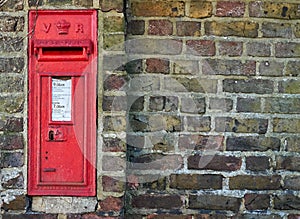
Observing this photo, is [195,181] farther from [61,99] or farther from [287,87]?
[61,99]

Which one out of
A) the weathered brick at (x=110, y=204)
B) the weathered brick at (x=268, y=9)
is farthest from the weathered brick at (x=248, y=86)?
the weathered brick at (x=110, y=204)

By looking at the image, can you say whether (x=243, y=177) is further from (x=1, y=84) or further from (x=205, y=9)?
(x=1, y=84)

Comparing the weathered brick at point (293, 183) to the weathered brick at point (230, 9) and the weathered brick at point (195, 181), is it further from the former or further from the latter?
the weathered brick at point (230, 9)

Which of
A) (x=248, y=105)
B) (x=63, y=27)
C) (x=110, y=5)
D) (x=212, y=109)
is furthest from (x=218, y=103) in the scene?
(x=63, y=27)

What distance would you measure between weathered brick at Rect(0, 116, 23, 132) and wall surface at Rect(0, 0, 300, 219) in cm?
53

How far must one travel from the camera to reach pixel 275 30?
218cm

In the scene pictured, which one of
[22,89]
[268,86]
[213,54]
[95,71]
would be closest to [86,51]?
[95,71]

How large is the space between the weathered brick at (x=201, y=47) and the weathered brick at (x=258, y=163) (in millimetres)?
576

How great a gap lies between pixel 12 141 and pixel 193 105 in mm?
897

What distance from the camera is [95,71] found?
1.94 meters

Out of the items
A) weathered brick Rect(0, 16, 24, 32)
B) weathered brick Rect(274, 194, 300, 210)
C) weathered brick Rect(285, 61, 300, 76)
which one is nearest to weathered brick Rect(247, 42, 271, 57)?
weathered brick Rect(285, 61, 300, 76)

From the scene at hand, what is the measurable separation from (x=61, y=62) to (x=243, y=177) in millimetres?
1071

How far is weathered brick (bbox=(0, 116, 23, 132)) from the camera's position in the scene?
196 cm

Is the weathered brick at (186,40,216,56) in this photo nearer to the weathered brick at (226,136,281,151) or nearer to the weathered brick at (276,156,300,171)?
the weathered brick at (226,136,281,151)
